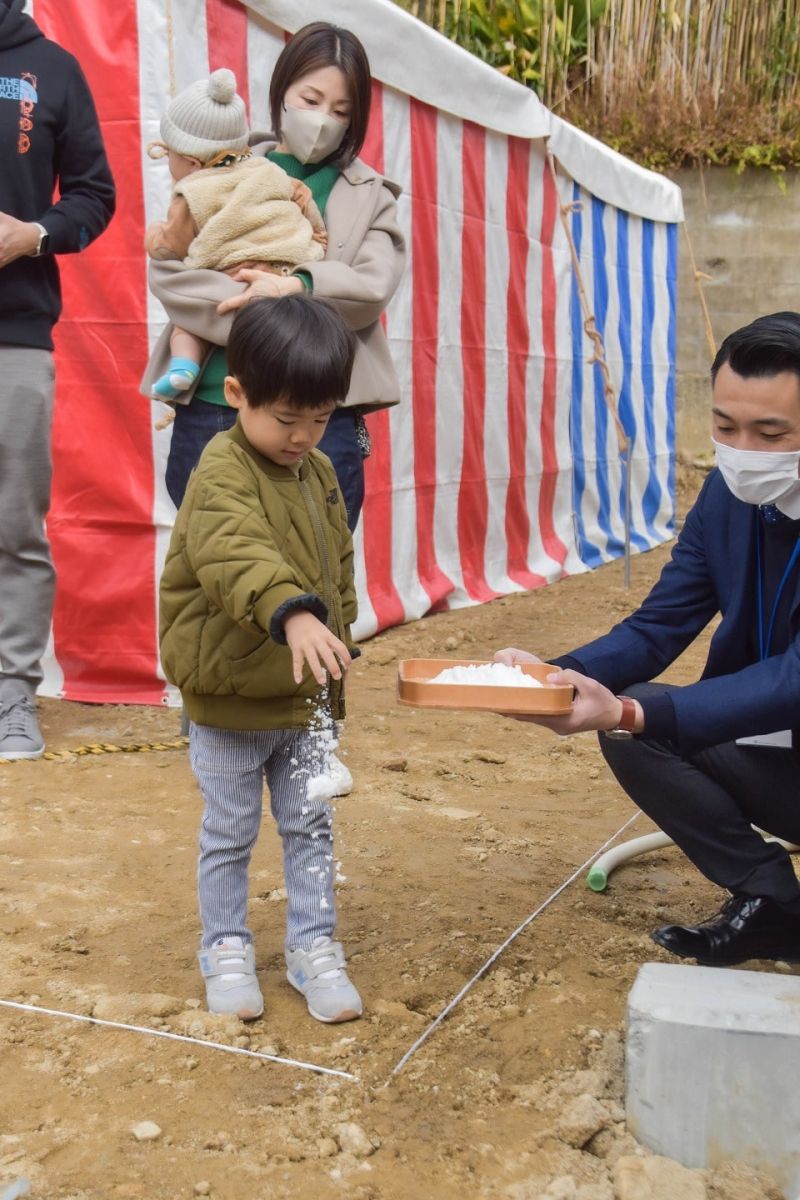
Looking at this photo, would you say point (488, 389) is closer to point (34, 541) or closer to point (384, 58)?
point (384, 58)

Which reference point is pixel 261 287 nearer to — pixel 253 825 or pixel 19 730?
pixel 253 825

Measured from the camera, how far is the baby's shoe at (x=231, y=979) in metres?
2.05

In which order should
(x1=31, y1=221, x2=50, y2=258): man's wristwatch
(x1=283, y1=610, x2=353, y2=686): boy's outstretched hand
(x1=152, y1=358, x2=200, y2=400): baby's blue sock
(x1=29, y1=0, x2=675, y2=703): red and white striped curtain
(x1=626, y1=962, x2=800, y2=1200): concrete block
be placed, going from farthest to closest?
(x1=29, y1=0, x2=675, y2=703): red and white striped curtain, (x1=31, y1=221, x2=50, y2=258): man's wristwatch, (x1=152, y1=358, x2=200, y2=400): baby's blue sock, (x1=283, y1=610, x2=353, y2=686): boy's outstretched hand, (x1=626, y1=962, x2=800, y2=1200): concrete block

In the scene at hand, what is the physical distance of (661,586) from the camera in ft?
7.95

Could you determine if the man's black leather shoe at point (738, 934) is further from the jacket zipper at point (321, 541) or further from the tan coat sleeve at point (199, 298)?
the tan coat sleeve at point (199, 298)

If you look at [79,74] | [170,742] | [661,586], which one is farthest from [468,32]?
[661,586]

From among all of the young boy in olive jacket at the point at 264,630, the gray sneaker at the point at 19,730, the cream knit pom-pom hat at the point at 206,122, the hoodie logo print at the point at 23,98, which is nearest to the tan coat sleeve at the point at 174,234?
the cream knit pom-pom hat at the point at 206,122

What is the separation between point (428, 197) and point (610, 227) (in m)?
2.31

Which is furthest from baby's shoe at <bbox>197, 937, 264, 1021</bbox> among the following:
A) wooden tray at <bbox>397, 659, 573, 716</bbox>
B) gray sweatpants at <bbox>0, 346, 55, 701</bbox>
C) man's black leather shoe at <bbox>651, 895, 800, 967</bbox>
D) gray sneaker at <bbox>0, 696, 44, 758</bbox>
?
gray sweatpants at <bbox>0, 346, 55, 701</bbox>

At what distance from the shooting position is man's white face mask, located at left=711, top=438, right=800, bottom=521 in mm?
2047

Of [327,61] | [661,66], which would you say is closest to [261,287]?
[327,61]

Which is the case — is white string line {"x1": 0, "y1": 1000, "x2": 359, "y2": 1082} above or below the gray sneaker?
below

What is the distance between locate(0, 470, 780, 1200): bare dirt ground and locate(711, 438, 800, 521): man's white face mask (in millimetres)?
804

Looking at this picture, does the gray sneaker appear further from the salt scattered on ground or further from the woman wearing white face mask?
the salt scattered on ground
